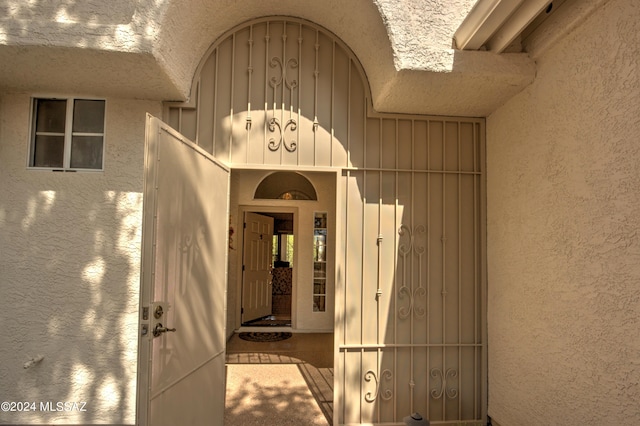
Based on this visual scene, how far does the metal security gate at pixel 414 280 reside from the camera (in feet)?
11.1

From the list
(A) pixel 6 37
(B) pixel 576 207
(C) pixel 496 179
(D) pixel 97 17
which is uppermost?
(D) pixel 97 17

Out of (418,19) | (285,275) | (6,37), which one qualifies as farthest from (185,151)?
(285,275)

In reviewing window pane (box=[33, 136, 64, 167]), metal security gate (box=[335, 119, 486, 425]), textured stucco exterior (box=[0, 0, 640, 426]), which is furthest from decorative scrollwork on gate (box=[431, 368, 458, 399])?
window pane (box=[33, 136, 64, 167])

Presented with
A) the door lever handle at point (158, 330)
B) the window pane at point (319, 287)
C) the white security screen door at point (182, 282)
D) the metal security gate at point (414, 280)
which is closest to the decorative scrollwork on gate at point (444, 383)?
the metal security gate at point (414, 280)

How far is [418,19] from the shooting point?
2674mm

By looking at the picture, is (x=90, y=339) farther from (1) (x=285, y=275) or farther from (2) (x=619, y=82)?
(1) (x=285, y=275)

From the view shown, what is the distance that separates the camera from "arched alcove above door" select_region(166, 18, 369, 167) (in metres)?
3.36

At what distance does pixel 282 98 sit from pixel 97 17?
154 cm

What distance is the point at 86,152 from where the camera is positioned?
3115 millimetres

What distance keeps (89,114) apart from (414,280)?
3322 mm

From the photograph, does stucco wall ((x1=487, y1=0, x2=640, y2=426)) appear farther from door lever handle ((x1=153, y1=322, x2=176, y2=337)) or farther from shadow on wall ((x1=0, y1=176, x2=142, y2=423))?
shadow on wall ((x1=0, y1=176, x2=142, y2=423))

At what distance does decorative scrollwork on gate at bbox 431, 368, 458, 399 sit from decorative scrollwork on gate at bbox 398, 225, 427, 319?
55 centimetres

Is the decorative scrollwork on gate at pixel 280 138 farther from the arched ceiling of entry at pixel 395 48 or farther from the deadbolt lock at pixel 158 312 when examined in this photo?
the deadbolt lock at pixel 158 312

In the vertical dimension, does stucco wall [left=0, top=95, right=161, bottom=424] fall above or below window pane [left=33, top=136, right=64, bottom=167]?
below
